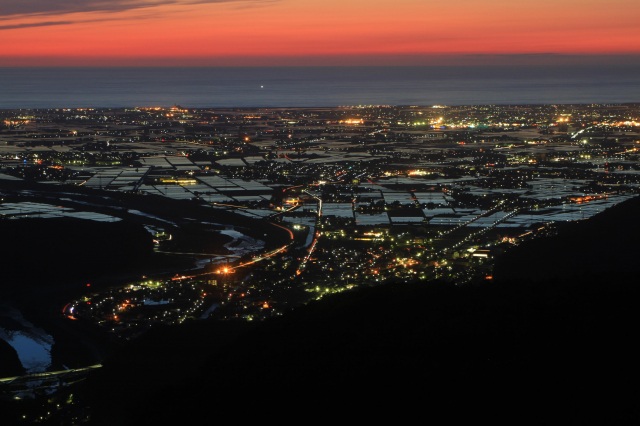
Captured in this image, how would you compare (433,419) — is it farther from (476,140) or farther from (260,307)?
(476,140)

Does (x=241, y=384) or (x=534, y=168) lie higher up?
(x=241, y=384)

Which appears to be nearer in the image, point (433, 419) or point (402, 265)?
point (433, 419)

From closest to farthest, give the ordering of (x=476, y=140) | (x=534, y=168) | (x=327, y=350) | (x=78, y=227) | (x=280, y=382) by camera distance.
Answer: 1. (x=280, y=382)
2. (x=327, y=350)
3. (x=78, y=227)
4. (x=534, y=168)
5. (x=476, y=140)

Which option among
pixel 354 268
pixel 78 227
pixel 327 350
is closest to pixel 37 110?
pixel 78 227

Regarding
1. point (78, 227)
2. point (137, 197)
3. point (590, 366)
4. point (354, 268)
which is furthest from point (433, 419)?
point (137, 197)

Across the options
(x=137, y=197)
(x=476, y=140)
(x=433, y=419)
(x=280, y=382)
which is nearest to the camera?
(x=433, y=419)

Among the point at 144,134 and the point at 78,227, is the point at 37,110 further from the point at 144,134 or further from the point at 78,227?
the point at 78,227
